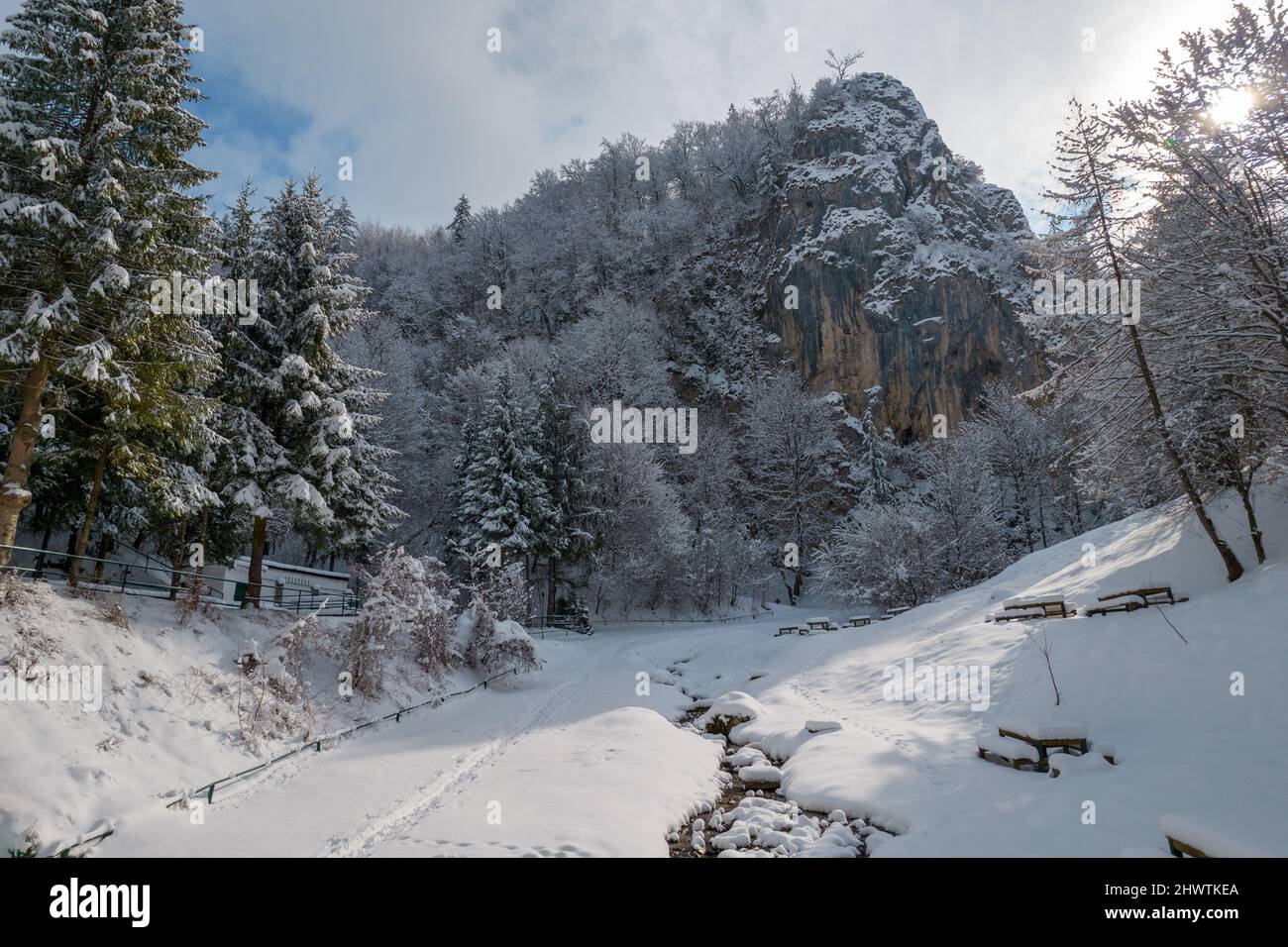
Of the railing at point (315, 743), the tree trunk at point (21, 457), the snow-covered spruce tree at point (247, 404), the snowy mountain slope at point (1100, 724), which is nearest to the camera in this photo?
the snowy mountain slope at point (1100, 724)

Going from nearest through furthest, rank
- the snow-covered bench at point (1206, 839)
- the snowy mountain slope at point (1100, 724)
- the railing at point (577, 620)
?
1. the snow-covered bench at point (1206, 839)
2. the snowy mountain slope at point (1100, 724)
3. the railing at point (577, 620)

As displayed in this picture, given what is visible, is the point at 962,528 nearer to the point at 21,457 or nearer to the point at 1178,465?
the point at 1178,465

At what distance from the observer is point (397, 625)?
1495 centimetres

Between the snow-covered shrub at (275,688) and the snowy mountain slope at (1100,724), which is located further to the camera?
the snow-covered shrub at (275,688)

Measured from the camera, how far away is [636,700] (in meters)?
17.1

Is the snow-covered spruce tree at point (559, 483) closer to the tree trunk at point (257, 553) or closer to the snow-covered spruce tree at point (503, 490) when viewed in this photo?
the snow-covered spruce tree at point (503, 490)

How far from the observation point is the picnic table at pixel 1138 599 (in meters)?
12.3

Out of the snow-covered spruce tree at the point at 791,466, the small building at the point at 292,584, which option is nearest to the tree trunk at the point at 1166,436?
the small building at the point at 292,584

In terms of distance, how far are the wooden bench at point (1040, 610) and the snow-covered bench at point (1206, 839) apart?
10.1 m

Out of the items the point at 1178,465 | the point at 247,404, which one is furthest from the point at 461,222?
the point at 1178,465

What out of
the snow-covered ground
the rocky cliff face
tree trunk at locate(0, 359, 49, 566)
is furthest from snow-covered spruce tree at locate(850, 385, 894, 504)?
tree trunk at locate(0, 359, 49, 566)
